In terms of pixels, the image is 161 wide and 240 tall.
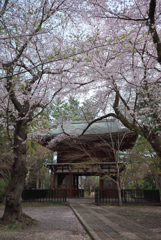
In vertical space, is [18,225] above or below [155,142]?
below


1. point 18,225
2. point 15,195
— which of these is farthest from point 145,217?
point 15,195

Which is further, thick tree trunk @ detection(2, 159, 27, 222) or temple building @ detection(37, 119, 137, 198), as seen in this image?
temple building @ detection(37, 119, 137, 198)

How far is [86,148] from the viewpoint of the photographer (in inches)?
564

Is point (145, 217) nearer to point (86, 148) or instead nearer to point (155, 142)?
point (155, 142)

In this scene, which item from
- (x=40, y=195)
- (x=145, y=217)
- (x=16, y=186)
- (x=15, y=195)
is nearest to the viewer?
(x=15, y=195)

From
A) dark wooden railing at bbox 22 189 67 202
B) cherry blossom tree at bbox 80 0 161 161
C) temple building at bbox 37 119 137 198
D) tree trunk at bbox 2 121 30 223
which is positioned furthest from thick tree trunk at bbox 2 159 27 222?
dark wooden railing at bbox 22 189 67 202

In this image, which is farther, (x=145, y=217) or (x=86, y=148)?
(x=86, y=148)

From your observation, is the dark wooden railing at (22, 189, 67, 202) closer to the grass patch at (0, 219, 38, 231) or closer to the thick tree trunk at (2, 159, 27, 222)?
the grass patch at (0, 219, 38, 231)

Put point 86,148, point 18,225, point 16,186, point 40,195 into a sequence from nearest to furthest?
point 18,225, point 16,186, point 40,195, point 86,148

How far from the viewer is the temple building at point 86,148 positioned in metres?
12.4

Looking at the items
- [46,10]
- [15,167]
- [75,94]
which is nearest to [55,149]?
[75,94]

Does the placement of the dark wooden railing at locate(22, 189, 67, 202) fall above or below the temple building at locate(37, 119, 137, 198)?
below

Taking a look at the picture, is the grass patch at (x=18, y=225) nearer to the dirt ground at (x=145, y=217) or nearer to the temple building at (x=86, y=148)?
the dirt ground at (x=145, y=217)

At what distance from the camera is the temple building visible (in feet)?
40.8
